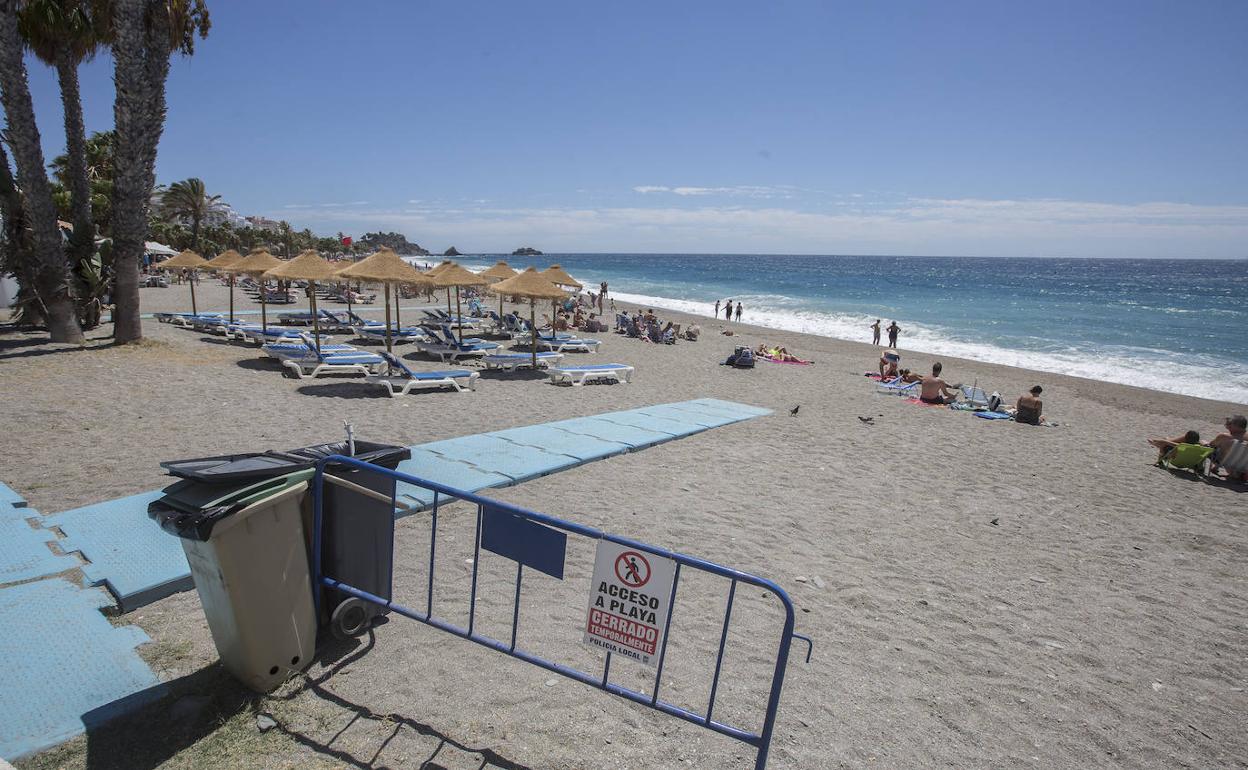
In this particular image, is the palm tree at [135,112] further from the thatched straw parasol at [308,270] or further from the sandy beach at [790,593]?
the thatched straw parasol at [308,270]

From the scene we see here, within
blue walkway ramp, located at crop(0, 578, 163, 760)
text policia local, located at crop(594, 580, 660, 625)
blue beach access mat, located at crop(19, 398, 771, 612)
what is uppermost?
text policia local, located at crop(594, 580, 660, 625)

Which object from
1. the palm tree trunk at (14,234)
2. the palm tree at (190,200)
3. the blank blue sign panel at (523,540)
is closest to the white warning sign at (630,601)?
the blank blue sign panel at (523,540)

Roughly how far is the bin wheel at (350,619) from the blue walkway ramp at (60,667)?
799 millimetres

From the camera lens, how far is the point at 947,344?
28672mm

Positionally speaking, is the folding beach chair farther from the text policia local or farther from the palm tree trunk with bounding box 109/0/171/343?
the palm tree trunk with bounding box 109/0/171/343

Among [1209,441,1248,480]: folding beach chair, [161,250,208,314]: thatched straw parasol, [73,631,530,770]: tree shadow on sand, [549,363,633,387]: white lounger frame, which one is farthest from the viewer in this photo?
[161,250,208,314]: thatched straw parasol

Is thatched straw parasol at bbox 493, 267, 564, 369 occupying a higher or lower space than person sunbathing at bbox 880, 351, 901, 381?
higher

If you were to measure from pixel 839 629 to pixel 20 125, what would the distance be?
1511 centimetres

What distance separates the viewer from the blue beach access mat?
4.05 metres

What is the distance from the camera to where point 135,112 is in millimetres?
11570

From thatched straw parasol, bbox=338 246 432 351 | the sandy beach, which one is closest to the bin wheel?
the sandy beach

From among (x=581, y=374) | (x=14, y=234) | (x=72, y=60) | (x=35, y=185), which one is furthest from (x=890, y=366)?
(x=72, y=60)

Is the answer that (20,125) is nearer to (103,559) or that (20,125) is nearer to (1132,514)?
(103,559)

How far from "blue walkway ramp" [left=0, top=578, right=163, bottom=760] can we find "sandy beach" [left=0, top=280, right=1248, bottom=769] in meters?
0.12
